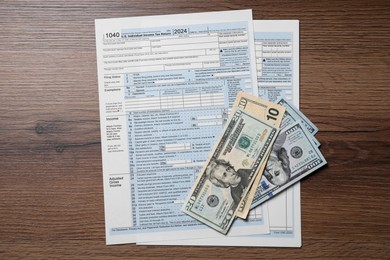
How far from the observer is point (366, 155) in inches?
32.0

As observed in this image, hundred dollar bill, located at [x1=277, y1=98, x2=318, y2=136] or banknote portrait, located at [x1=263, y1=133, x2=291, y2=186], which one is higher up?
hundred dollar bill, located at [x1=277, y1=98, x2=318, y2=136]

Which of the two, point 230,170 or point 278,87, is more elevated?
point 278,87

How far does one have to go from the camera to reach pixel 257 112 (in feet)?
2.67

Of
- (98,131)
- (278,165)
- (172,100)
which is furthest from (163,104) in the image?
(278,165)

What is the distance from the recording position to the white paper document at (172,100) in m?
0.81

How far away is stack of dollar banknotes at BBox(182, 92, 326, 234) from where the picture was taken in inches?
31.7

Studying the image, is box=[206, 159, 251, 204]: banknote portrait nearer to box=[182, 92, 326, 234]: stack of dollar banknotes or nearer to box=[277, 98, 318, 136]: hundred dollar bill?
box=[182, 92, 326, 234]: stack of dollar banknotes

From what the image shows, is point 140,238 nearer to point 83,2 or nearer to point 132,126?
point 132,126

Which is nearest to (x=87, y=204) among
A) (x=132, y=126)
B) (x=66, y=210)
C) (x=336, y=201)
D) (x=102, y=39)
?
(x=66, y=210)

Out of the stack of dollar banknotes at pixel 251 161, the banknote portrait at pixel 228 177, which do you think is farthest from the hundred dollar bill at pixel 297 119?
the banknote portrait at pixel 228 177

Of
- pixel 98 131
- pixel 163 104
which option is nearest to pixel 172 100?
pixel 163 104

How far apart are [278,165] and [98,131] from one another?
0.32m

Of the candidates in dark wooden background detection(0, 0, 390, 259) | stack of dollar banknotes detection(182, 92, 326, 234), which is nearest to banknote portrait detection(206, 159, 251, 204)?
stack of dollar banknotes detection(182, 92, 326, 234)

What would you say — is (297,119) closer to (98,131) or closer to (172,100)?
(172,100)
